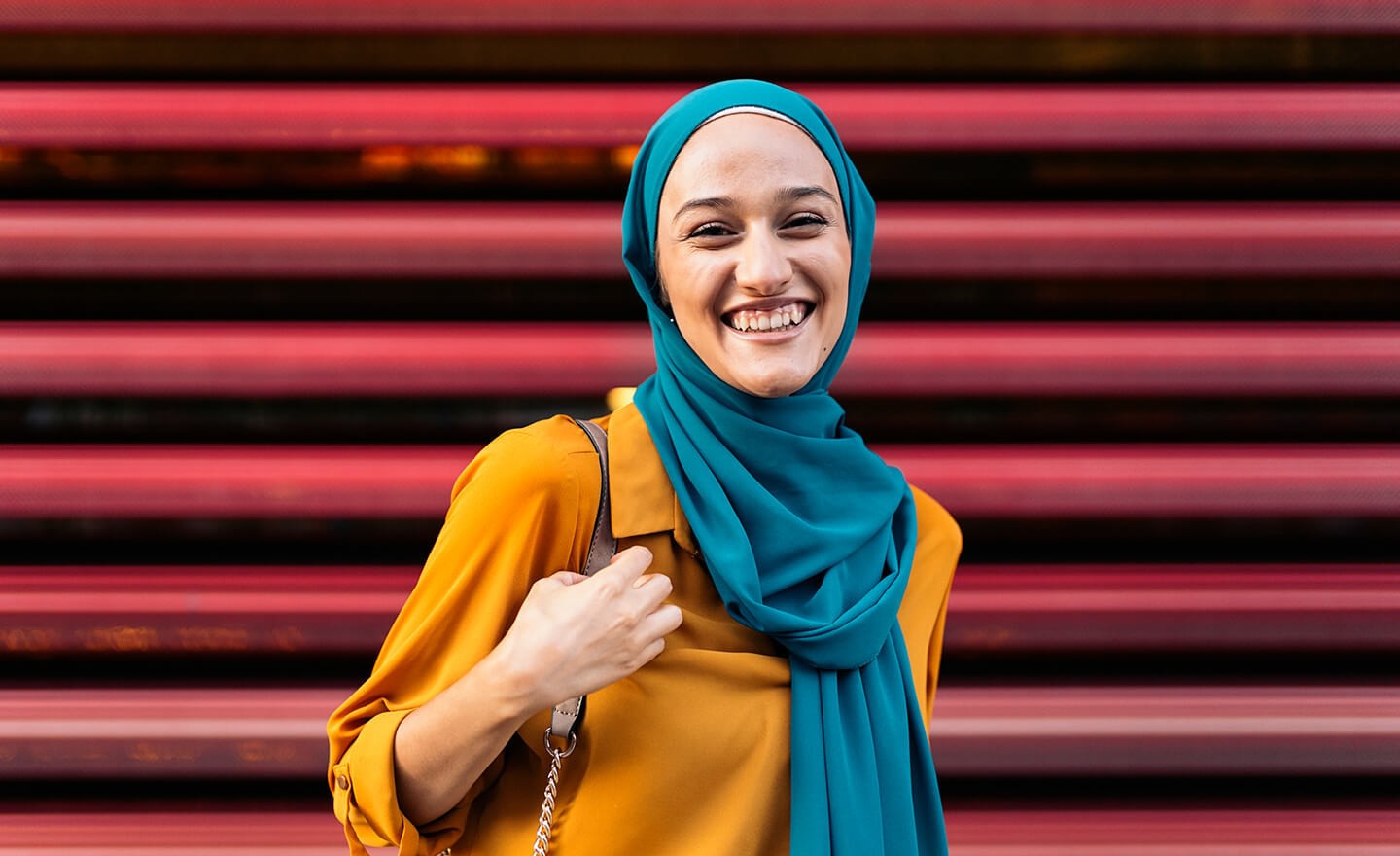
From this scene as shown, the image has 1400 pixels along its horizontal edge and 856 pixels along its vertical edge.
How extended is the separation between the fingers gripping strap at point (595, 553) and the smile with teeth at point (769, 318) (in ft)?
0.90

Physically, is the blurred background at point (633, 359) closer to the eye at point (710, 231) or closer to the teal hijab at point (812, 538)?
the teal hijab at point (812, 538)

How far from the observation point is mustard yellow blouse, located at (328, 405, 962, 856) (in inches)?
54.4

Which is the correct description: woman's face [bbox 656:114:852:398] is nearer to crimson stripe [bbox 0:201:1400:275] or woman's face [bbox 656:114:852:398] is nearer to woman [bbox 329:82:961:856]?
woman [bbox 329:82:961:856]

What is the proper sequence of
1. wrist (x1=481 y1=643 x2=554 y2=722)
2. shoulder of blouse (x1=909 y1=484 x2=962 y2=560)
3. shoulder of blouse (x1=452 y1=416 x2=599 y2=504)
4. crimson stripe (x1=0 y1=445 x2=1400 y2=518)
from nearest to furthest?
wrist (x1=481 y1=643 x2=554 y2=722), shoulder of blouse (x1=452 y1=416 x2=599 y2=504), shoulder of blouse (x1=909 y1=484 x2=962 y2=560), crimson stripe (x1=0 y1=445 x2=1400 y2=518)

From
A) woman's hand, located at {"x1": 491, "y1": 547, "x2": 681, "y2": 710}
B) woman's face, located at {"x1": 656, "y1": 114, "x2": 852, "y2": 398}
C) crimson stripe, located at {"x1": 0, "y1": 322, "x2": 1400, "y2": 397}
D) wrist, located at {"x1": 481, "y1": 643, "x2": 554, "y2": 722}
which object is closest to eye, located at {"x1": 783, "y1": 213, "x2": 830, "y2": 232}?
woman's face, located at {"x1": 656, "y1": 114, "x2": 852, "y2": 398}

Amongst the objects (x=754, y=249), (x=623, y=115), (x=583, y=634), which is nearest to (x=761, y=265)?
(x=754, y=249)

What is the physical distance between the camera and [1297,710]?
2533 mm

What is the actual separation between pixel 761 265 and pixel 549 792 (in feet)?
2.62

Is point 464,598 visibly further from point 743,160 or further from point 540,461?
point 743,160

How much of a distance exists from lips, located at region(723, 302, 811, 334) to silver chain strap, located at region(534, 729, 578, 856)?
2.09ft

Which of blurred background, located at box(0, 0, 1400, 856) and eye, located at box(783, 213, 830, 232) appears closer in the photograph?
eye, located at box(783, 213, 830, 232)

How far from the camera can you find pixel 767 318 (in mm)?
1421

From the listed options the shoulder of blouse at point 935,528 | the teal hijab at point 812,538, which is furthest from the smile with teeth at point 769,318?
the shoulder of blouse at point 935,528

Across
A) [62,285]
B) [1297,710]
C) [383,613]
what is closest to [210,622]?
[383,613]
